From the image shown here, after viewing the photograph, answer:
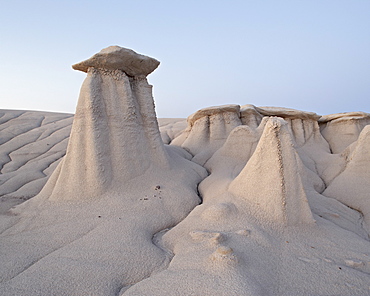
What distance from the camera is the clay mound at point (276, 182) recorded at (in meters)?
3.34

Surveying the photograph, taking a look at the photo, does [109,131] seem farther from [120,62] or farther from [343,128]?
[343,128]

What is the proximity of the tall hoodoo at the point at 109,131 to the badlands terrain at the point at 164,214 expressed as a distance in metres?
0.02

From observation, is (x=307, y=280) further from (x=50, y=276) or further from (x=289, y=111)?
(x=289, y=111)

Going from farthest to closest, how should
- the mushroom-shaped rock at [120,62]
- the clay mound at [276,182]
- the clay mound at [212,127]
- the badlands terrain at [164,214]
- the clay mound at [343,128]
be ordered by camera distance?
the clay mound at [343,128] → the clay mound at [212,127] → the mushroom-shaped rock at [120,62] → the clay mound at [276,182] → the badlands terrain at [164,214]

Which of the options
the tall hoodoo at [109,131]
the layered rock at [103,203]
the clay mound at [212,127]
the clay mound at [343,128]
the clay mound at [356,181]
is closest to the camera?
the layered rock at [103,203]

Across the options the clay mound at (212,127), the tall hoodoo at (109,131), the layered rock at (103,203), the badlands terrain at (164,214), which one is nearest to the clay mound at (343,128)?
the badlands terrain at (164,214)

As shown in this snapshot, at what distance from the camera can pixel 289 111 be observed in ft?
29.0

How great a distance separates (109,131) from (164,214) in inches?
74.0

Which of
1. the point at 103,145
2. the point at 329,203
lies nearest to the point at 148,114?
the point at 103,145

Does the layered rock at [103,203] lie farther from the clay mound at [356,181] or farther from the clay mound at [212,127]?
the clay mound at [356,181]

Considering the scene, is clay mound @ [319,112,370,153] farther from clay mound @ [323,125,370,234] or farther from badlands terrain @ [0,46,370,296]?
clay mound @ [323,125,370,234]

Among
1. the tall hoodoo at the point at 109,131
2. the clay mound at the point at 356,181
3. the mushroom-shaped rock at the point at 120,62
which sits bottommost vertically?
the clay mound at the point at 356,181

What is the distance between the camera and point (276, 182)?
3484mm

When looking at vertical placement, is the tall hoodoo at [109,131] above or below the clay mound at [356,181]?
above
